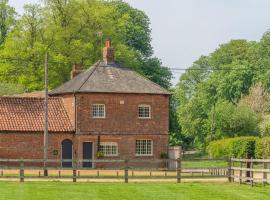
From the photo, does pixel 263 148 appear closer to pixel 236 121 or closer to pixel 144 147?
pixel 144 147

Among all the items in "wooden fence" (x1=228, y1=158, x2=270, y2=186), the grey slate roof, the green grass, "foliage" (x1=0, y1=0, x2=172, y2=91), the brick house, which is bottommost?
the green grass

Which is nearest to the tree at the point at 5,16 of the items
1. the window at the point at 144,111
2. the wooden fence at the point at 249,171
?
the window at the point at 144,111

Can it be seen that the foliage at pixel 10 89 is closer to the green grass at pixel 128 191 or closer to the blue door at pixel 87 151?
the blue door at pixel 87 151

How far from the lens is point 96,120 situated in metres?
59.4

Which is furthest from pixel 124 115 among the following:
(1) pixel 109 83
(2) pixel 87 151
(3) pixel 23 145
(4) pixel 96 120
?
(3) pixel 23 145

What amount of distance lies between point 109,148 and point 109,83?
481 centimetres

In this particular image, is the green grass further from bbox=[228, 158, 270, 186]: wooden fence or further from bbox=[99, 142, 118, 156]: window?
bbox=[99, 142, 118, 156]: window

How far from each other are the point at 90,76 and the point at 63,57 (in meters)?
15.3

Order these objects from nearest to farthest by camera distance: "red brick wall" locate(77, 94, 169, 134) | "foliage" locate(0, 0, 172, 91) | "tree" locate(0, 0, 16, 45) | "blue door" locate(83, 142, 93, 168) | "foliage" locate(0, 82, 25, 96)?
1. "blue door" locate(83, 142, 93, 168)
2. "red brick wall" locate(77, 94, 169, 134)
3. "foliage" locate(0, 82, 25, 96)
4. "foliage" locate(0, 0, 172, 91)
5. "tree" locate(0, 0, 16, 45)

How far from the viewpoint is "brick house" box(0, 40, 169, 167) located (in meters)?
57.7

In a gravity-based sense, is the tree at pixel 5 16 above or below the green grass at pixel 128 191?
above

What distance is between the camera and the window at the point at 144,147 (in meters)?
60.2

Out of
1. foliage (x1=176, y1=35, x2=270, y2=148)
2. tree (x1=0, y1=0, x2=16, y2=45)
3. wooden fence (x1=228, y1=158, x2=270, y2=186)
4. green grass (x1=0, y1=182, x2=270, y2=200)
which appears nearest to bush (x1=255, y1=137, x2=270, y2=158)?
wooden fence (x1=228, y1=158, x2=270, y2=186)

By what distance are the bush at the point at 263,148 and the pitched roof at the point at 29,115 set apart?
1348 cm
